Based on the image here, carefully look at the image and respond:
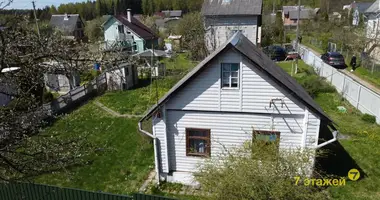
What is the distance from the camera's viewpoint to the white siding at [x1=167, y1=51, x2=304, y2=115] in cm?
928

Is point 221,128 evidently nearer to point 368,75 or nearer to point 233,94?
point 233,94

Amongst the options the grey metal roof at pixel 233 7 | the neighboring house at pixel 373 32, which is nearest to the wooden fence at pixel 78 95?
the grey metal roof at pixel 233 7

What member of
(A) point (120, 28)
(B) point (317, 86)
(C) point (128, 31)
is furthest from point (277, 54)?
(A) point (120, 28)

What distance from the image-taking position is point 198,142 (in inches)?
409

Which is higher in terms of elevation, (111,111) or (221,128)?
(221,128)

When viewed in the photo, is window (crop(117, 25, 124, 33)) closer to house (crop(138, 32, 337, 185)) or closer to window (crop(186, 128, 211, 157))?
house (crop(138, 32, 337, 185))

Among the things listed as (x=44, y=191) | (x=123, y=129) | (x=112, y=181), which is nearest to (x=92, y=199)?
(x=44, y=191)

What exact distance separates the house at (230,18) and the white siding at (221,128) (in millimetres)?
21917

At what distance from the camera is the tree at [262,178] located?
625 centimetres

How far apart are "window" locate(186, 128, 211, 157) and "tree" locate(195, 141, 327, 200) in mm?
3032

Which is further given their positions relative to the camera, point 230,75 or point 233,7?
point 233,7

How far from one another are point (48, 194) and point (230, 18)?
1089 inches

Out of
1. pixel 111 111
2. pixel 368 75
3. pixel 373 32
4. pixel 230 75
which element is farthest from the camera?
pixel 373 32

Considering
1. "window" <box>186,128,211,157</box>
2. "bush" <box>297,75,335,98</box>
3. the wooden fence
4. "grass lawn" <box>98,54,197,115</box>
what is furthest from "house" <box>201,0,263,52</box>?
"window" <box>186,128,211,157</box>
